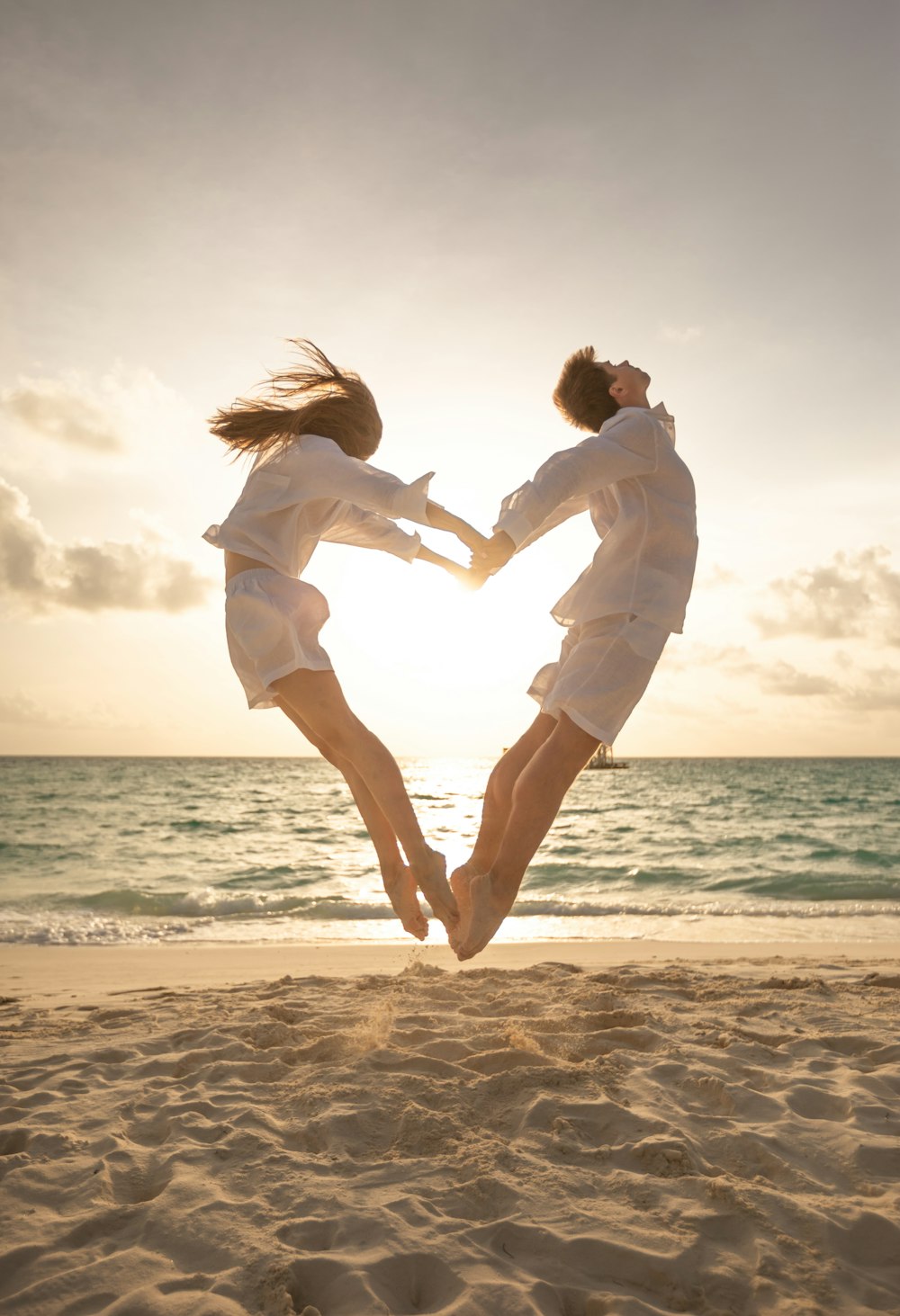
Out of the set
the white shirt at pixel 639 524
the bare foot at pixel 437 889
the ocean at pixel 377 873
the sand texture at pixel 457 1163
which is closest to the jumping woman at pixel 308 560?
the bare foot at pixel 437 889

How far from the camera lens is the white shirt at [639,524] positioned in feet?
10.8

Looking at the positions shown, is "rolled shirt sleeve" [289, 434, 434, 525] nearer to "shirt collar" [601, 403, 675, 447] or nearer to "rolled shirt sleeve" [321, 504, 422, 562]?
"rolled shirt sleeve" [321, 504, 422, 562]

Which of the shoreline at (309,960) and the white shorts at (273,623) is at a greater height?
the white shorts at (273,623)

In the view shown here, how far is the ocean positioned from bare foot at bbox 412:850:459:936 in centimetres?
593

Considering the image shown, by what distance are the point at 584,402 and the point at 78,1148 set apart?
10.8ft

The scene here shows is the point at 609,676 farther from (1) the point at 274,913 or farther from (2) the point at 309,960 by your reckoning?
(1) the point at 274,913

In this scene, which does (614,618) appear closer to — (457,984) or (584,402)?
(584,402)

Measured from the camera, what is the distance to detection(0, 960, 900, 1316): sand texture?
86.1 inches

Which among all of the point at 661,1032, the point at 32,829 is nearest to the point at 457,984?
the point at 661,1032

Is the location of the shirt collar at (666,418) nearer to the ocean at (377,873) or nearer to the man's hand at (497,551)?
the man's hand at (497,551)

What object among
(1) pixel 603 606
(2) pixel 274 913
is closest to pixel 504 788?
(1) pixel 603 606

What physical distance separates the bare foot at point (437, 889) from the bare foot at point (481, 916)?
9cm

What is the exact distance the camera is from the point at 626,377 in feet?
12.2

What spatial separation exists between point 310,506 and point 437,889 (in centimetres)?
161
